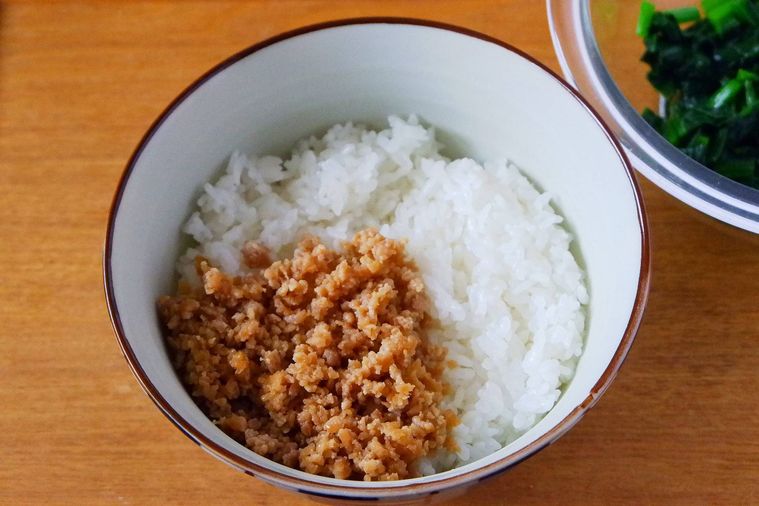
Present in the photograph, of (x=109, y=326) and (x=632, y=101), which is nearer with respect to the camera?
(x=109, y=326)

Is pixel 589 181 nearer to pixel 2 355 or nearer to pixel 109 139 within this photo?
pixel 109 139

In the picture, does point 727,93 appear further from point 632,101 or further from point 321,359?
point 321,359

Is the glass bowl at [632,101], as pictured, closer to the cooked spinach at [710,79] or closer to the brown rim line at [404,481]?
the cooked spinach at [710,79]

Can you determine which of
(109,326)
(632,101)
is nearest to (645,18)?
(632,101)

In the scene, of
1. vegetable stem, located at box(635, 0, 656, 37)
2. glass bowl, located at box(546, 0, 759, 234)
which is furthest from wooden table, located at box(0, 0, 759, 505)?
vegetable stem, located at box(635, 0, 656, 37)

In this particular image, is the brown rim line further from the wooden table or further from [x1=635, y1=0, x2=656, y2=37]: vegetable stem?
[x1=635, y1=0, x2=656, y2=37]: vegetable stem

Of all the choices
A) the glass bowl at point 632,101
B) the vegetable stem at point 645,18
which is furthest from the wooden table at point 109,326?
the vegetable stem at point 645,18
